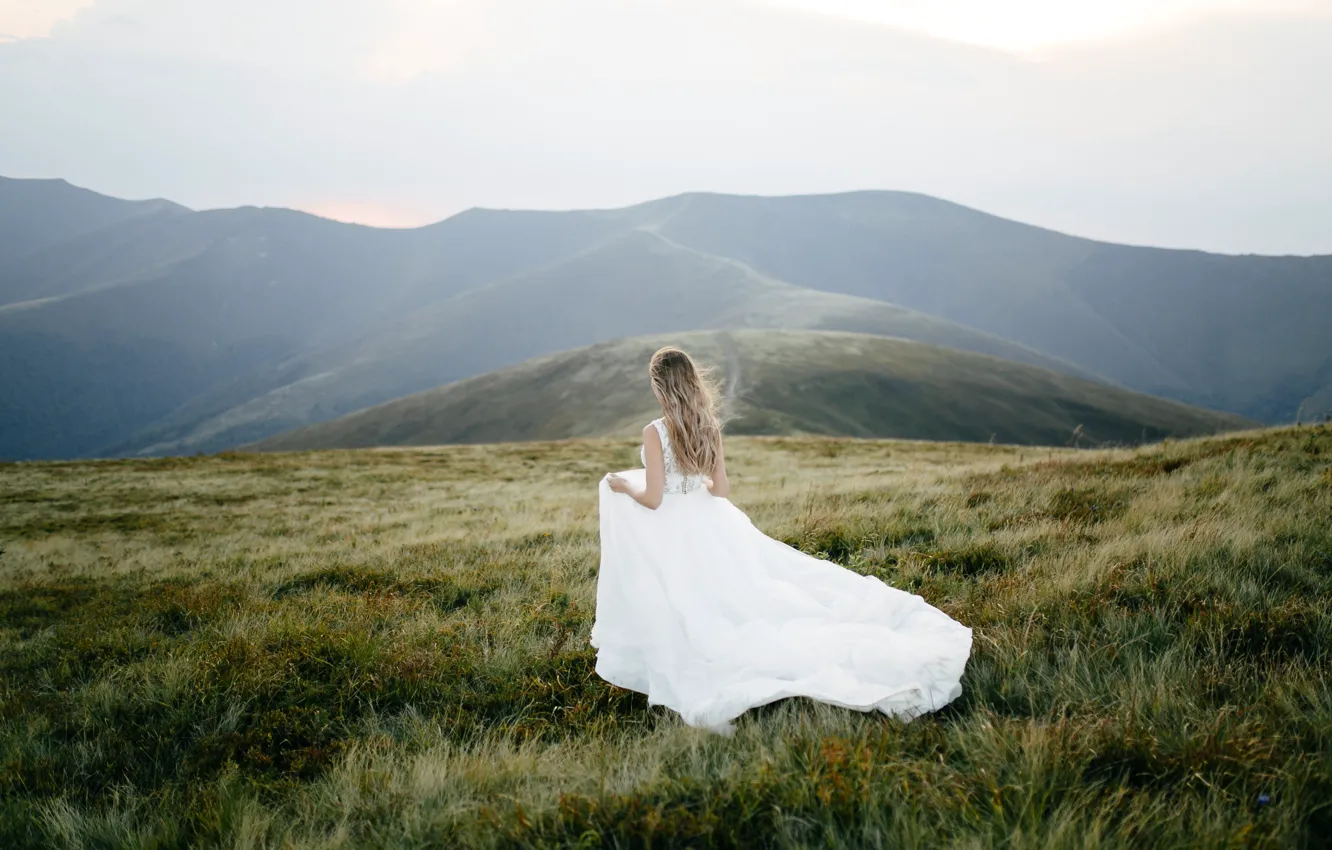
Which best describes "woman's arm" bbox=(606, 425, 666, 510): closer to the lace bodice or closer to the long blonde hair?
the lace bodice

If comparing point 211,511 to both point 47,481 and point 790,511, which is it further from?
point 790,511

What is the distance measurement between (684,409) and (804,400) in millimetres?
102895

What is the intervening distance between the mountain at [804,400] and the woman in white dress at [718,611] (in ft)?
263

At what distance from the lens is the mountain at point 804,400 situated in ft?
357

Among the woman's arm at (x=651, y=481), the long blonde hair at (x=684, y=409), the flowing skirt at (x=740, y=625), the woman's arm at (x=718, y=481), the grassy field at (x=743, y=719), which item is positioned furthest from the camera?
the woman's arm at (x=718, y=481)

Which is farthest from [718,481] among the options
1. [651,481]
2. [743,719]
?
[743,719]

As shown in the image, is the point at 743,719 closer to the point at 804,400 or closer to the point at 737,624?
the point at 737,624

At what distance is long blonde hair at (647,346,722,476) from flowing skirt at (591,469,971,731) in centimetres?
38

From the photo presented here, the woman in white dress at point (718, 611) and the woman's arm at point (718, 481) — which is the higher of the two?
the woman's arm at point (718, 481)

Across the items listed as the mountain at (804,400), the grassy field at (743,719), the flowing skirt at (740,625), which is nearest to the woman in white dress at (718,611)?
the flowing skirt at (740,625)

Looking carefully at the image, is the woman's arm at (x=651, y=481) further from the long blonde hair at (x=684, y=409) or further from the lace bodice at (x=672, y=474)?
the long blonde hair at (x=684, y=409)

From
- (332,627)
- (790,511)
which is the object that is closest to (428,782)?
(332,627)

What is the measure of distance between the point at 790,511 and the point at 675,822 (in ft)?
30.6

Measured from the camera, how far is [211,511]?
23.6 meters
